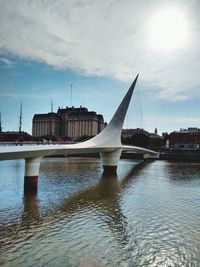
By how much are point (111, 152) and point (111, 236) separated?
24.9 metres

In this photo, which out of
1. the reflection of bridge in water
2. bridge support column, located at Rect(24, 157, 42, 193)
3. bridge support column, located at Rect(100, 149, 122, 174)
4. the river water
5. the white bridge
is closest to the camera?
the river water

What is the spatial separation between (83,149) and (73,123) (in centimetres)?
11154

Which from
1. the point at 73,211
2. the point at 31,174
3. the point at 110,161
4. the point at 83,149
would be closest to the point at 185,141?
the point at 110,161

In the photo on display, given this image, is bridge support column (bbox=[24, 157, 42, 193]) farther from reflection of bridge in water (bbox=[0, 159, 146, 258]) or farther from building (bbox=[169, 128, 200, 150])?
building (bbox=[169, 128, 200, 150])

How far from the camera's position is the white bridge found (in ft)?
56.5

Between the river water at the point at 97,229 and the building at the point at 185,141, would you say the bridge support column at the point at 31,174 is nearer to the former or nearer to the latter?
the river water at the point at 97,229

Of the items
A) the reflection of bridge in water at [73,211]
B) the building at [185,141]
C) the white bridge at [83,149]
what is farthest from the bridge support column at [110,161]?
the building at [185,141]

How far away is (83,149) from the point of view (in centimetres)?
2589

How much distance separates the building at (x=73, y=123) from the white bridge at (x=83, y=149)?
9352 centimetres

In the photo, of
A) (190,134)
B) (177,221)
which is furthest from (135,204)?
(190,134)

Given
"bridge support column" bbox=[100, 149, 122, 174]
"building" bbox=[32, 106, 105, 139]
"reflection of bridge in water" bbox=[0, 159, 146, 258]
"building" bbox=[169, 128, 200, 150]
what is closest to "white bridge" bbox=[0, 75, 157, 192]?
"bridge support column" bbox=[100, 149, 122, 174]

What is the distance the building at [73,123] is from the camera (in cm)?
13388

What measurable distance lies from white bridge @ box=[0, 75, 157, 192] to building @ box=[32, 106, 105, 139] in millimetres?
93521

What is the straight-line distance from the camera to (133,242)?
1038 centimetres
